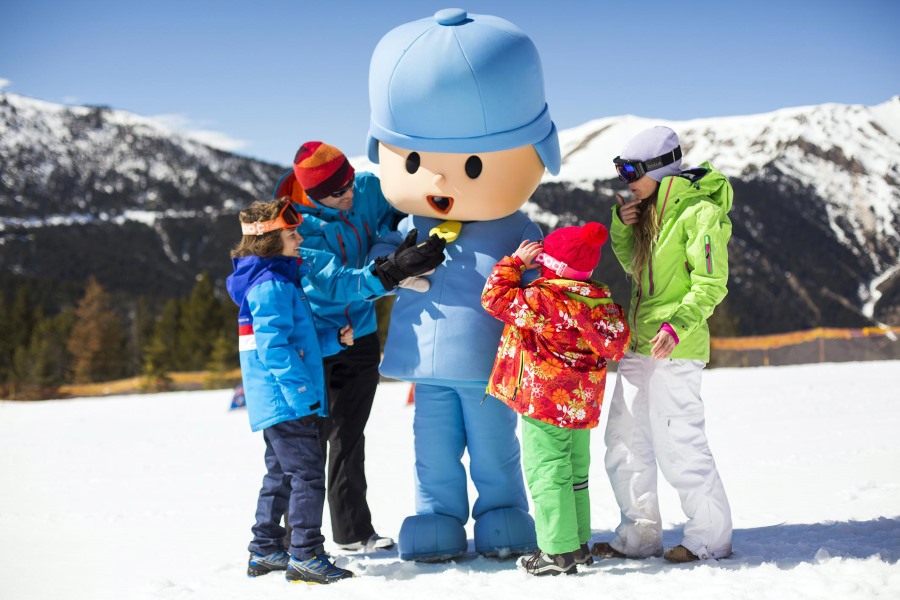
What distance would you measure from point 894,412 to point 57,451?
28.2 feet

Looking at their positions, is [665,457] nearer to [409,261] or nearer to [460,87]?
[409,261]

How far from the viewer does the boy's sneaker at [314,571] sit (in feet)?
12.0

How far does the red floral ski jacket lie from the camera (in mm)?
3488

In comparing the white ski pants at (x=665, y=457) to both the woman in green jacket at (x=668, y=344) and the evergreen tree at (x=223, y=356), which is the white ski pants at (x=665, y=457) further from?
the evergreen tree at (x=223, y=356)

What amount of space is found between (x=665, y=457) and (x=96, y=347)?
46.0 meters

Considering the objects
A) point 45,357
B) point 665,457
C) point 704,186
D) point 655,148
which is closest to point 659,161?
point 655,148

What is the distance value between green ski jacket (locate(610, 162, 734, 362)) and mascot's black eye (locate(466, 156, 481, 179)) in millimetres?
686

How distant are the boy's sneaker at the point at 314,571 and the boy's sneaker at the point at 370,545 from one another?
0.77 meters

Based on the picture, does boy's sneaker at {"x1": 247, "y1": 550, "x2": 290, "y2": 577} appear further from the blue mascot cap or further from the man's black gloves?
the blue mascot cap

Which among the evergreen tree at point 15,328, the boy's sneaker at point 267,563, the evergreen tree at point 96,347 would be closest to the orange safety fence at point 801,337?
the boy's sneaker at point 267,563

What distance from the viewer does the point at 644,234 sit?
12.5ft

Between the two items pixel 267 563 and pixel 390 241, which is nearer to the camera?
pixel 267 563

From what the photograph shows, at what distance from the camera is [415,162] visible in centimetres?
407

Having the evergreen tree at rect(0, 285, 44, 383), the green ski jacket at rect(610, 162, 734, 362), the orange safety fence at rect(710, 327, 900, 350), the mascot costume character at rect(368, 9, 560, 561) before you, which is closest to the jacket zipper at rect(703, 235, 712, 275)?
the green ski jacket at rect(610, 162, 734, 362)
